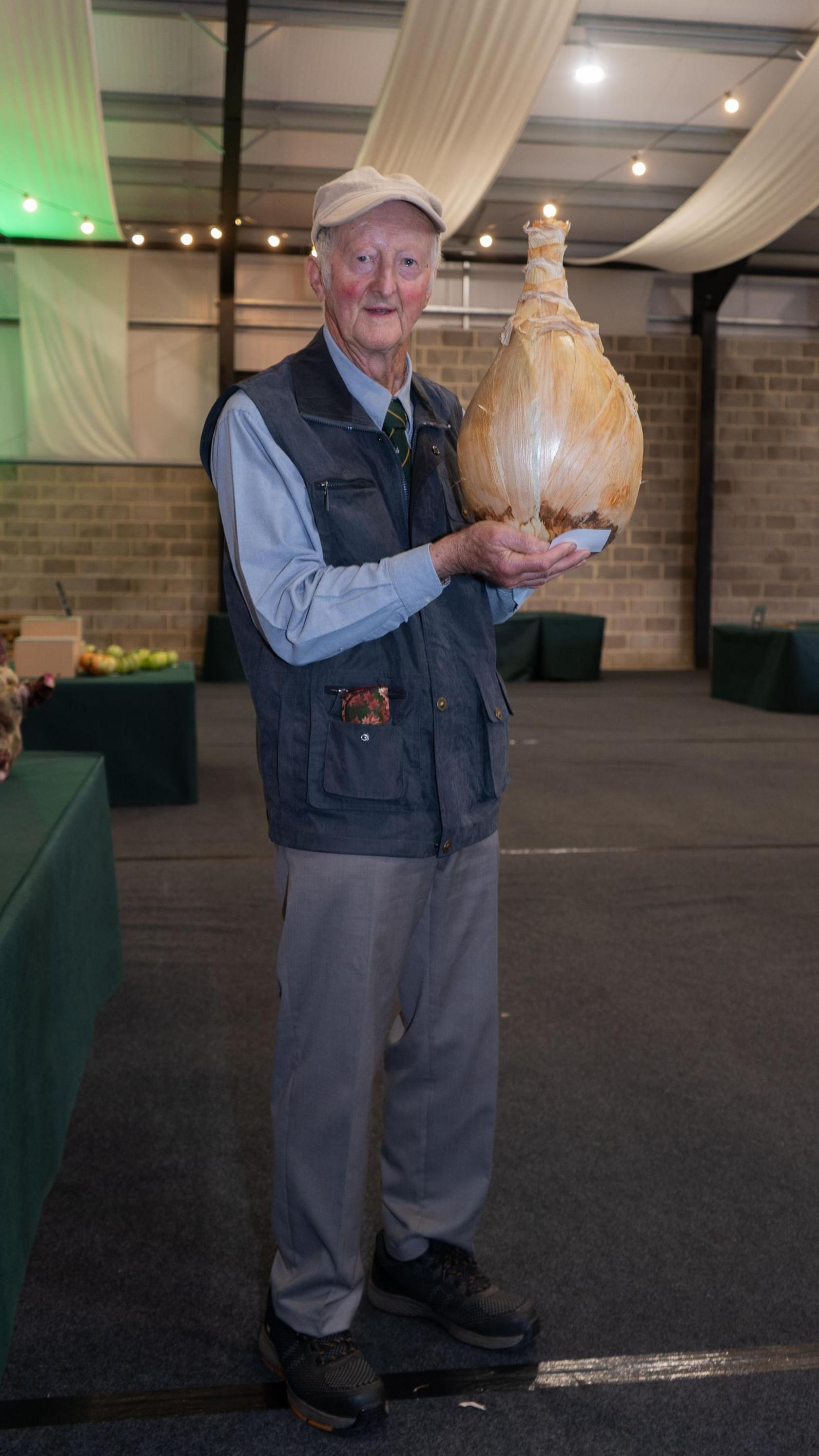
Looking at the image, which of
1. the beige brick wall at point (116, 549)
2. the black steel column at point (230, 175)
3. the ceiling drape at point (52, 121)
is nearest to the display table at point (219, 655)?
the black steel column at point (230, 175)

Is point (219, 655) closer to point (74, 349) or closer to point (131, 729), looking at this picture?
point (74, 349)

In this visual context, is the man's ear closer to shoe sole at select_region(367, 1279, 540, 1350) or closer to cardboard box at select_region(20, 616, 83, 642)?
shoe sole at select_region(367, 1279, 540, 1350)

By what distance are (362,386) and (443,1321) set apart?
1.18 meters

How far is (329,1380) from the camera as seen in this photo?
1.40 metres

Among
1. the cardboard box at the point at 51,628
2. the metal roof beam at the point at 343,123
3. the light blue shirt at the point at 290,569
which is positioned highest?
the metal roof beam at the point at 343,123

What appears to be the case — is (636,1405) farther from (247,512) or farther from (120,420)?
(120,420)

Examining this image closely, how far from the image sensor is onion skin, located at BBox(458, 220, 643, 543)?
1153 millimetres

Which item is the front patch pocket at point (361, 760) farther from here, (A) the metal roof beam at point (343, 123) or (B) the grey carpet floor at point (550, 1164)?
(A) the metal roof beam at point (343, 123)

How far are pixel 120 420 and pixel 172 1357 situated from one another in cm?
1032

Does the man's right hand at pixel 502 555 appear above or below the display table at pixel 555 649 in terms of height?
above

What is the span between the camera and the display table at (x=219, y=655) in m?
Result: 11.0

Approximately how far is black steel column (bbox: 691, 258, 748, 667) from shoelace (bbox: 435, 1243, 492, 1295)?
11.4m

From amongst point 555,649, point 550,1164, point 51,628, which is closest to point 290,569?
point 550,1164

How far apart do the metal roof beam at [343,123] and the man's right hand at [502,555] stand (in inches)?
356
